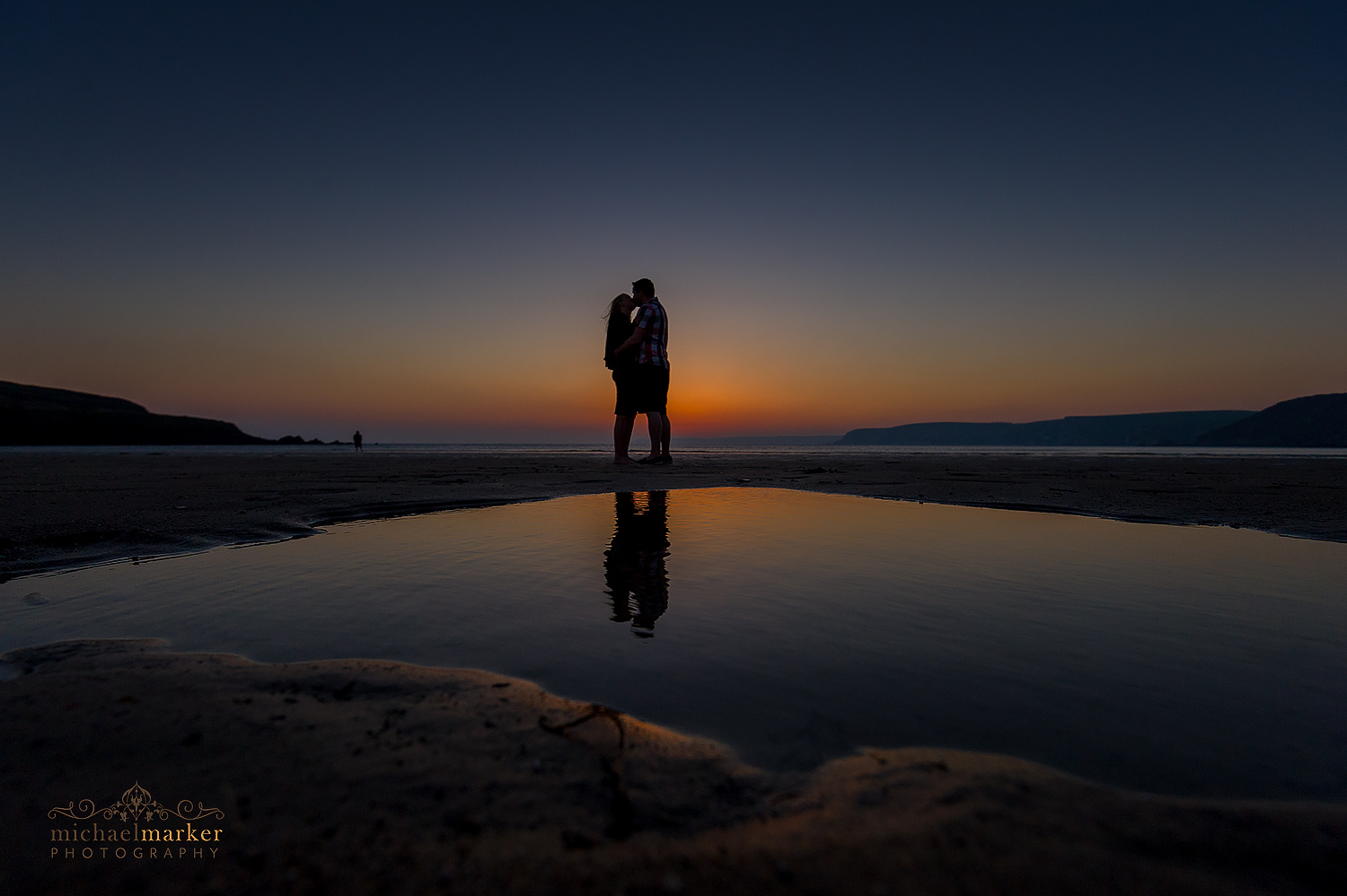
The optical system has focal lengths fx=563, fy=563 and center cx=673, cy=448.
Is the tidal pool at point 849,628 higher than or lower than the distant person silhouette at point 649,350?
lower

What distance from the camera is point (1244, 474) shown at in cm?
873

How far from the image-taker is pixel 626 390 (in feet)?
31.2

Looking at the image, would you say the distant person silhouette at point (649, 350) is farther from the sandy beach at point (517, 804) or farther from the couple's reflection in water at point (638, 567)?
the sandy beach at point (517, 804)

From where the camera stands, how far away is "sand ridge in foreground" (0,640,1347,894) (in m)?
0.71

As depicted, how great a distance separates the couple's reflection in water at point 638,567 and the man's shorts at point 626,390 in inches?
202

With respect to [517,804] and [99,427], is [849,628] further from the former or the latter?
[99,427]

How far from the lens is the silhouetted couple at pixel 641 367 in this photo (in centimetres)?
933

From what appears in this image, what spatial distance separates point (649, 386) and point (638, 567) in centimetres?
711

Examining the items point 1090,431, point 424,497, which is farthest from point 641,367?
point 1090,431

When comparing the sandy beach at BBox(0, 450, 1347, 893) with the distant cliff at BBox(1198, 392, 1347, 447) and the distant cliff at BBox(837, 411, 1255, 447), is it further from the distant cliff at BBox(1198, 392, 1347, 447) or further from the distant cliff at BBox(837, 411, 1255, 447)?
the distant cliff at BBox(837, 411, 1255, 447)

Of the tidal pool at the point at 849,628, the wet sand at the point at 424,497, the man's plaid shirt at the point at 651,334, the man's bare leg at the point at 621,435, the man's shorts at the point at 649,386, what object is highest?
the man's plaid shirt at the point at 651,334

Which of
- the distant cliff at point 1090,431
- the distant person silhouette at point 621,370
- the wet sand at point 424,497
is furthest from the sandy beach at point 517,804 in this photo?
the distant cliff at point 1090,431

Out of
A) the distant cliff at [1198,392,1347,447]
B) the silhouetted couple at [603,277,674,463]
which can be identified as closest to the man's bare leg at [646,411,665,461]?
the silhouetted couple at [603,277,674,463]

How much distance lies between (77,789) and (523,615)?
3.46 feet
